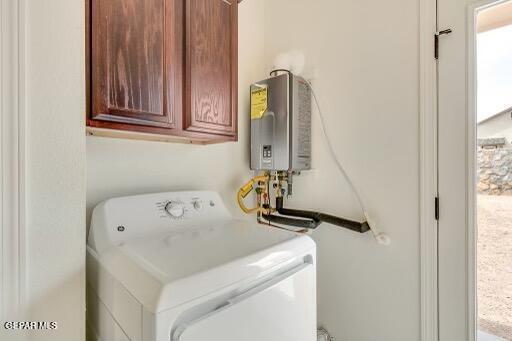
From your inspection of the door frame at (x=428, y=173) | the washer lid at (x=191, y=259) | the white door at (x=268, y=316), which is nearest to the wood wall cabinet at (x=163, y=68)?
the washer lid at (x=191, y=259)

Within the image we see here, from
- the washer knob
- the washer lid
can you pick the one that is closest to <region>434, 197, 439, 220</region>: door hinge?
the washer lid

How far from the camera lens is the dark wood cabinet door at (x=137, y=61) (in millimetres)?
829

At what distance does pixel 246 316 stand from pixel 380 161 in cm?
105

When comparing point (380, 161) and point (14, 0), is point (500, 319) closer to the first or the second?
point (380, 161)

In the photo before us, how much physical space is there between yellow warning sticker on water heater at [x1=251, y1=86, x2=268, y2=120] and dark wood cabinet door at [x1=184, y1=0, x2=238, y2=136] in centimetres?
30

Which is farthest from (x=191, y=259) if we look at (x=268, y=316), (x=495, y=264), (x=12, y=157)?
(x=495, y=264)

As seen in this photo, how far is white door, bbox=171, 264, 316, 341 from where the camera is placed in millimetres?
611

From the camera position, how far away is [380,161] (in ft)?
4.30

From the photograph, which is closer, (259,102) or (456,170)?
(456,170)

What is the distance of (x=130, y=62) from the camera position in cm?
89

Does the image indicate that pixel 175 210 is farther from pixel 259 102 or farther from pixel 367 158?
pixel 367 158

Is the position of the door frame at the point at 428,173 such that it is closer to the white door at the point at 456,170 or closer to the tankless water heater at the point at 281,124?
the white door at the point at 456,170

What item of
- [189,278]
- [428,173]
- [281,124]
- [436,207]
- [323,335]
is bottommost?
[323,335]

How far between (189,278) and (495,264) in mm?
1322
